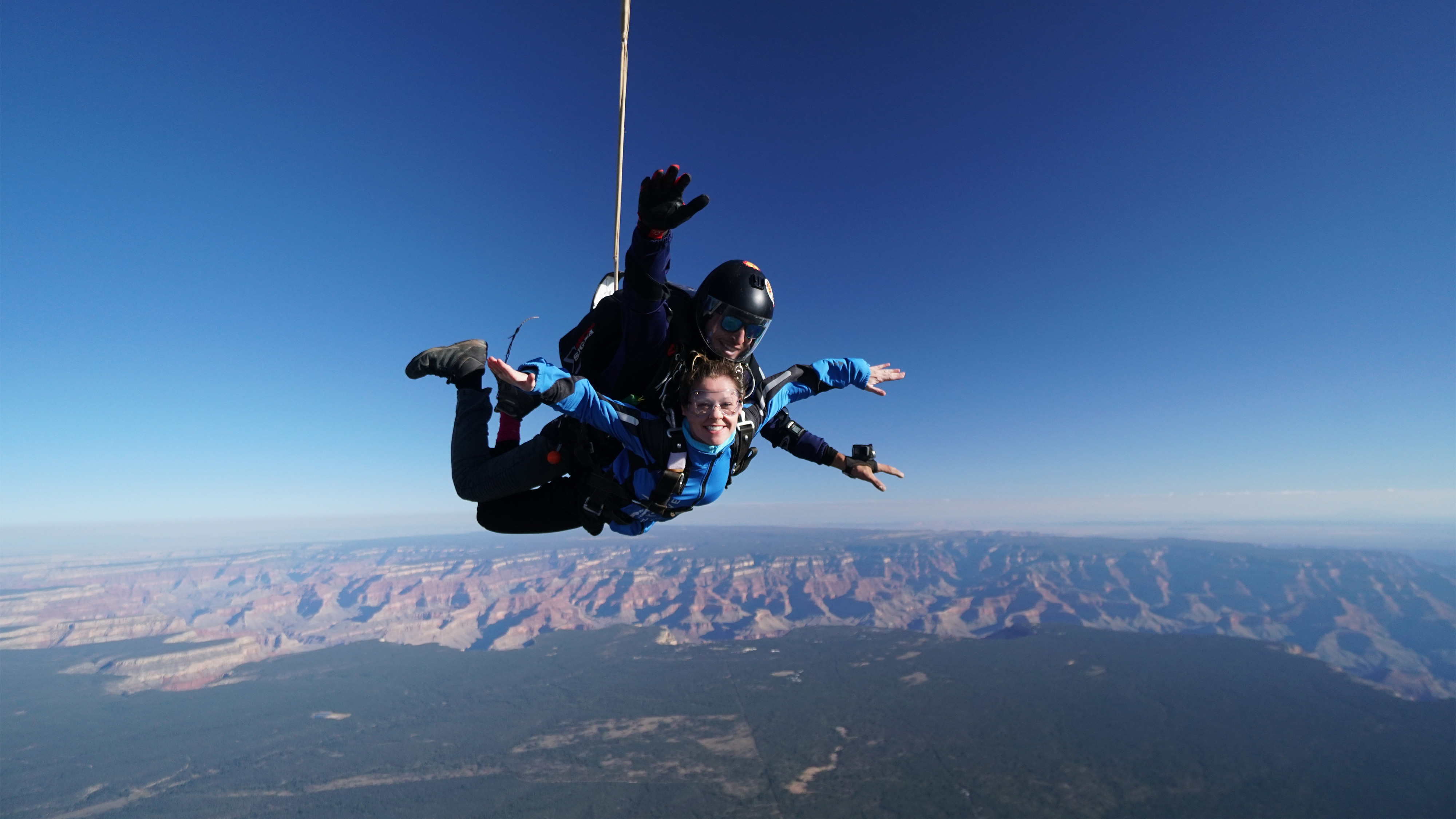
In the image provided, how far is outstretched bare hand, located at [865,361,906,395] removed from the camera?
552 centimetres

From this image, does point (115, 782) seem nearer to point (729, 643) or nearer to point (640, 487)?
point (729, 643)

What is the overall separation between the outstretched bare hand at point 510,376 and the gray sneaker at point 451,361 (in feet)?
3.33

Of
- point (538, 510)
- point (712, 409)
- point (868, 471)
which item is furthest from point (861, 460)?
point (538, 510)

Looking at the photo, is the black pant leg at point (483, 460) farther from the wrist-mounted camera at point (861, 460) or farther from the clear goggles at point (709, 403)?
the wrist-mounted camera at point (861, 460)

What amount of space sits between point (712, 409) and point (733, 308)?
28.8 inches

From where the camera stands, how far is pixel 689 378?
3945 millimetres

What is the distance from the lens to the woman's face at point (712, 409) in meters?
3.86

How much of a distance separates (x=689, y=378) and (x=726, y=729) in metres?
133

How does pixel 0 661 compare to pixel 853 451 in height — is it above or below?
below

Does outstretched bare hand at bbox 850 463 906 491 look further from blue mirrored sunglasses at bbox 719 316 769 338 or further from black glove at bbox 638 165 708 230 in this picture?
black glove at bbox 638 165 708 230

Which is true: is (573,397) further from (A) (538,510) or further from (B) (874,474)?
(B) (874,474)

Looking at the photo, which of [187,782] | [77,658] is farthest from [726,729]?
[77,658]

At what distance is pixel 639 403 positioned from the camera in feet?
14.9

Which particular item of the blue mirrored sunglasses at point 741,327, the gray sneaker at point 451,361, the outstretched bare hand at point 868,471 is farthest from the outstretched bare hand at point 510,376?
the outstretched bare hand at point 868,471
